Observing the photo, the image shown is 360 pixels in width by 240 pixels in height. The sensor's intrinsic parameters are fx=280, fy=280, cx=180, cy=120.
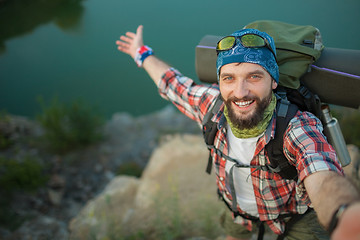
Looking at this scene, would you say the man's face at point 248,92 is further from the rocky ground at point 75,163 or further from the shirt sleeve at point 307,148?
the rocky ground at point 75,163

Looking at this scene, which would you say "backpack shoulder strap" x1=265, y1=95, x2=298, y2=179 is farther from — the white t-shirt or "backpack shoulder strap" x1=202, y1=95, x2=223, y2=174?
"backpack shoulder strap" x1=202, y1=95, x2=223, y2=174

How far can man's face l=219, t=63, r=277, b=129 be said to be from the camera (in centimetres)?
133

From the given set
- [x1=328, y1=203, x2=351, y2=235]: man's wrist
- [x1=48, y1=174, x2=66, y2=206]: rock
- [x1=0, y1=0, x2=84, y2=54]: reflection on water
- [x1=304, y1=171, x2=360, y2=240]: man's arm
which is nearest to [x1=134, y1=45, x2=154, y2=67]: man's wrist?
[x1=304, y1=171, x2=360, y2=240]: man's arm

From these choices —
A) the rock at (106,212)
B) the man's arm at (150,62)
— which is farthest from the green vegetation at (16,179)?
the man's arm at (150,62)

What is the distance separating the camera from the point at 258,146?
1358 mm

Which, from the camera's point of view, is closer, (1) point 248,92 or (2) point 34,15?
(1) point 248,92

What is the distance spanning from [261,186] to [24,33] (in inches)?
412

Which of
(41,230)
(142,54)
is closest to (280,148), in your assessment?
(142,54)

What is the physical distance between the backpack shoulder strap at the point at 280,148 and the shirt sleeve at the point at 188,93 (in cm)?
42

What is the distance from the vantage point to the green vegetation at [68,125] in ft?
17.2

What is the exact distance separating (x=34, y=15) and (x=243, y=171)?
35.0 ft

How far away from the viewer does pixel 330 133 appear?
1.42 metres

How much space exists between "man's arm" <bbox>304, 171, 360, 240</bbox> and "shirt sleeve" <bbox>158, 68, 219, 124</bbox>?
727mm

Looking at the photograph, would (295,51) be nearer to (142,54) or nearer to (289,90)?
(289,90)
